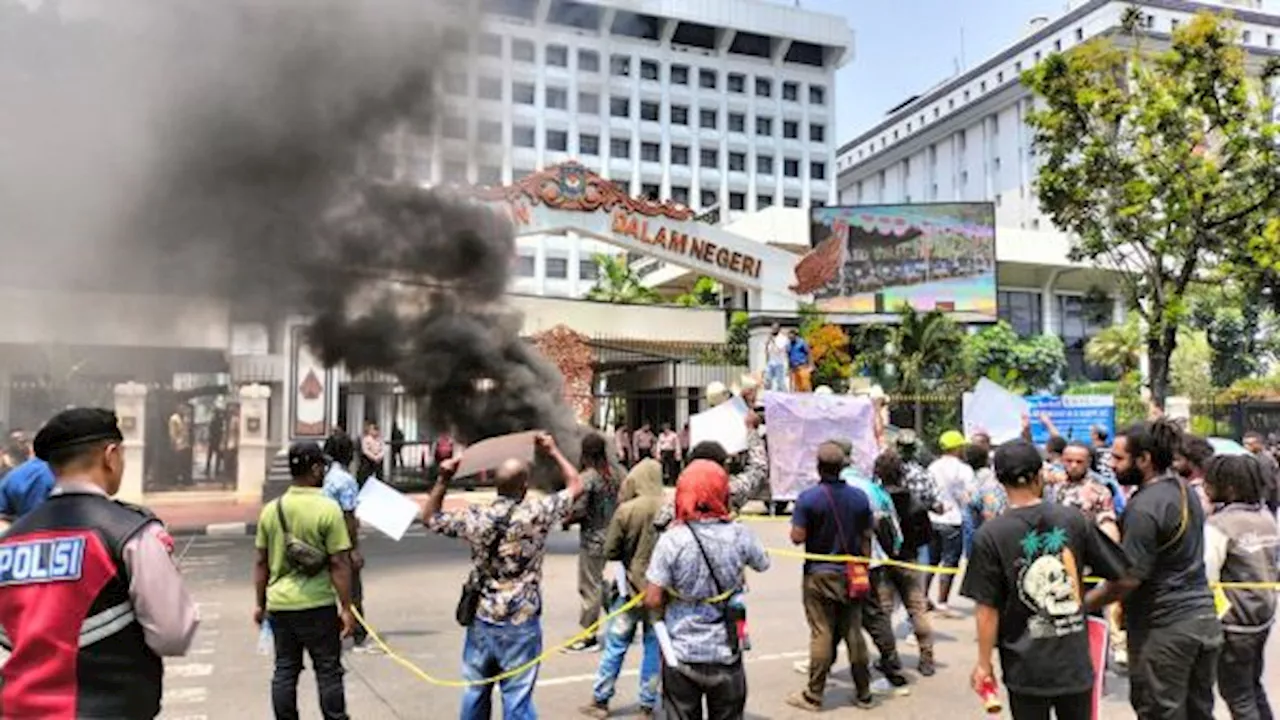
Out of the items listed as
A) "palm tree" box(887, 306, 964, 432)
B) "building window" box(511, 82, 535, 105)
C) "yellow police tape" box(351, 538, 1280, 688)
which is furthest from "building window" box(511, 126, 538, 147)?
"palm tree" box(887, 306, 964, 432)

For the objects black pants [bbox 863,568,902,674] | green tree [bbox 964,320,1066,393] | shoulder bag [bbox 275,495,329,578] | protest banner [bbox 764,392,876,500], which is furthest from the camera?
green tree [bbox 964,320,1066,393]

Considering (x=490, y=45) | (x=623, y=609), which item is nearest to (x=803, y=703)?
(x=623, y=609)

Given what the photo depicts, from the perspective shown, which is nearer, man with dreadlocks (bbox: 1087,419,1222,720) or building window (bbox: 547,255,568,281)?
man with dreadlocks (bbox: 1087,419,1222,720)

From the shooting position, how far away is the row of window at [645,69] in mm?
10336

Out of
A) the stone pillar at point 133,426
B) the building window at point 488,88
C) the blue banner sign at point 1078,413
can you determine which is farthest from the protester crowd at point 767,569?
the stone pillar at point 133,426

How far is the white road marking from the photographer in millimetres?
5754

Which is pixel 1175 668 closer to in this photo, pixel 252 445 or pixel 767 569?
pixel 767 569

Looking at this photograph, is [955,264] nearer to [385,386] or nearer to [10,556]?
[385,386]

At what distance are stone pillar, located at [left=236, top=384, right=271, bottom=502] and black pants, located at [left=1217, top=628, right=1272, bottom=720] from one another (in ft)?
55.2

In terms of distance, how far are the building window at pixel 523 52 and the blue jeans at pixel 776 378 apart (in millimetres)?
10437

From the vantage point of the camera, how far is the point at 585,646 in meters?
6.39

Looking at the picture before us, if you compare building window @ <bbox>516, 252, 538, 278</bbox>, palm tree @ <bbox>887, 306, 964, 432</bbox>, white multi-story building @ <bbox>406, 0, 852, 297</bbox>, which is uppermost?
white multi-story building @ <bbox>406, 0, 852, 297</bbox>

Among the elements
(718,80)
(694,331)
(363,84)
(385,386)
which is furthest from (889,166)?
(363,84)

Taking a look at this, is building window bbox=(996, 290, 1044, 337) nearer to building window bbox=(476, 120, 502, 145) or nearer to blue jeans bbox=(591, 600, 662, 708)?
building window bbox=(476, 120, 502, 145)
